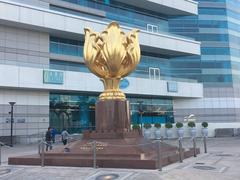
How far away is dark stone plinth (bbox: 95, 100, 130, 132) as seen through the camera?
15523 mm

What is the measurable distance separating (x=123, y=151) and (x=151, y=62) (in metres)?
32.7

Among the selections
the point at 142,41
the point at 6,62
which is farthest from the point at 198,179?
the point at 142,41

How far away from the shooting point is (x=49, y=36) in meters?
36.3

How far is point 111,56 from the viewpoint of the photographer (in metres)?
16.0

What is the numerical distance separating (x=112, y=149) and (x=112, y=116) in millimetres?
2191

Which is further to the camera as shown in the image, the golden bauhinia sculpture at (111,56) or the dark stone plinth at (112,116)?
the golden bauhinia sculpture at (111,56)

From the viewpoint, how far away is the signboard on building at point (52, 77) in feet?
110

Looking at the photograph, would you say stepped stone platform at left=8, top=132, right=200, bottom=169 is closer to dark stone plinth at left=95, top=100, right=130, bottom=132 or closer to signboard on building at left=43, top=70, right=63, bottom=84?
dark stone plinth at left=95, top=100, right=130, bottom=132

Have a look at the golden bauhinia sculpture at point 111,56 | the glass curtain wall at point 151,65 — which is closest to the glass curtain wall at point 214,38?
the glass curtain wall at point 151,65

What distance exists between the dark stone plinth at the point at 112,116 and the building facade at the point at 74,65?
17680 millimetres

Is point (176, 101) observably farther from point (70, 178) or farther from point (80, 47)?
point (70, 178)

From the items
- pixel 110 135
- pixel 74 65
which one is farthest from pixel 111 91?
pixel 74 65

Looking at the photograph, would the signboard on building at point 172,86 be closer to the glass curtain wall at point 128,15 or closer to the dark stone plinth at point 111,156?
the glass curtain wall at point 128,15

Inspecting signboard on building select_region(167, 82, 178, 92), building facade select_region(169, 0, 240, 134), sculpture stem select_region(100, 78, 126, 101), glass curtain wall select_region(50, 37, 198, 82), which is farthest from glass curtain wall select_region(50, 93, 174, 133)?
sculpture stem select_region(100, 78, 126, 101)
